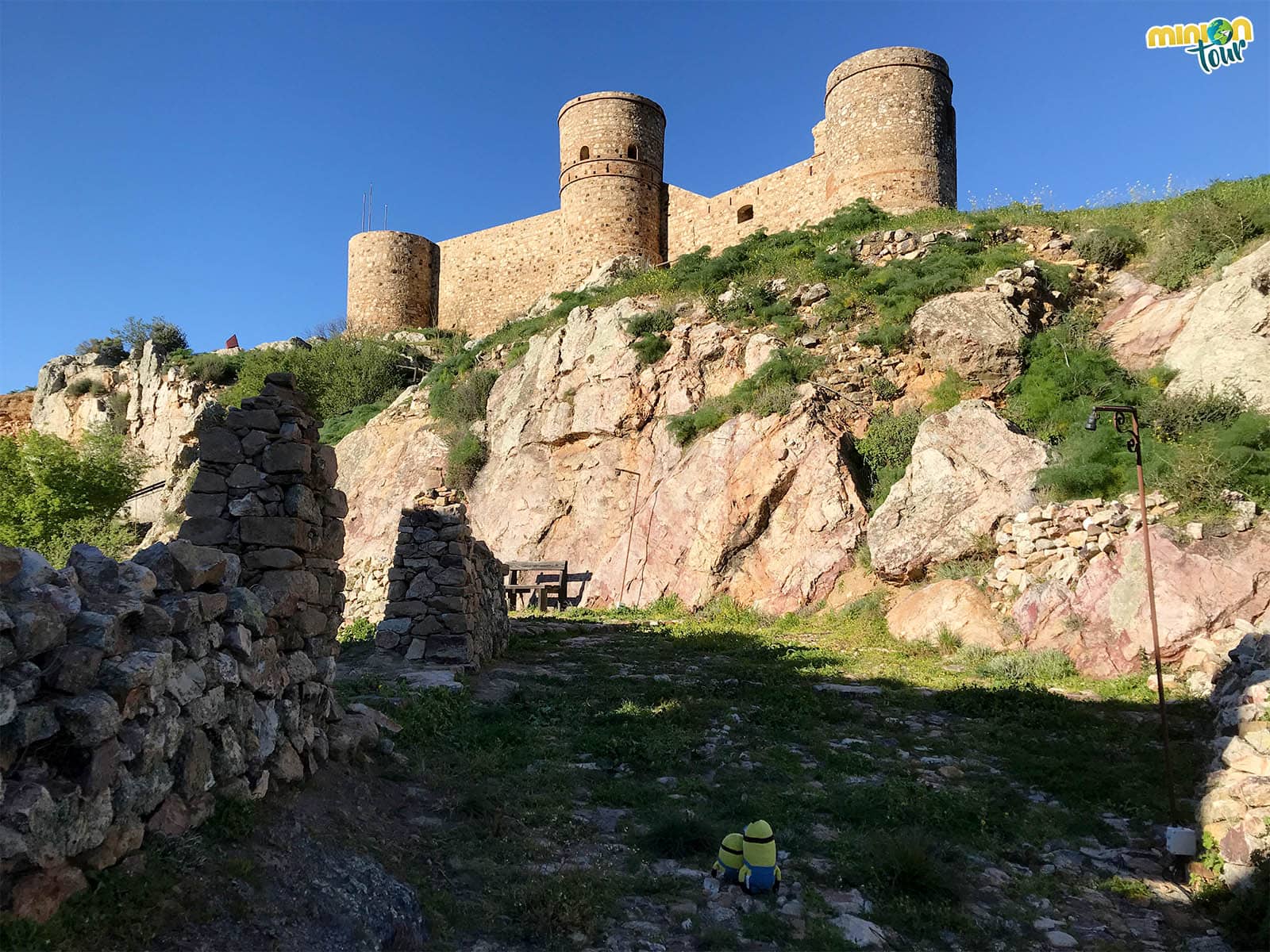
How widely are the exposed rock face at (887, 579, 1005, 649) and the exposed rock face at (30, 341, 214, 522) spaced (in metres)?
25.8

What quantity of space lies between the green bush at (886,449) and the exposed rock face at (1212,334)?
13.3 feet

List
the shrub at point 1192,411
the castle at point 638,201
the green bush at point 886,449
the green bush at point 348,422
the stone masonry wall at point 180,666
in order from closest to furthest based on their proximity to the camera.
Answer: the stone masonry wall at point 180,666
the shrub at point 1192,411
the green bush at point 886,449
the castle at point 638,201
the green bush at point 348,422

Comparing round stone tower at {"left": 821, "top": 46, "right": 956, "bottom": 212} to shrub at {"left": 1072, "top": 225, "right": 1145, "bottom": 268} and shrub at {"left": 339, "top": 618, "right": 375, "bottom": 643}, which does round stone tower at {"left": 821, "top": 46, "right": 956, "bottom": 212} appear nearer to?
shrub at {"left": 1072, "top": 225, "right": 1145, "bottom": 268}

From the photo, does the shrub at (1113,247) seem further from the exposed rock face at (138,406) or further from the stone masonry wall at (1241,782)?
the exposed rock face at (138,406)

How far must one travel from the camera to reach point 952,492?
12711 mm

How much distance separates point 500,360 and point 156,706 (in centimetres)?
2107

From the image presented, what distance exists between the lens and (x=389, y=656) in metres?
9.59

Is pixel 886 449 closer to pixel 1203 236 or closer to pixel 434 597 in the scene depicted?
pixel 1203 236

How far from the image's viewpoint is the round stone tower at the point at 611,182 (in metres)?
28.4

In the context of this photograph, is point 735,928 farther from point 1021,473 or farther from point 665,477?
point 665,477

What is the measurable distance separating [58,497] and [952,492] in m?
25.2

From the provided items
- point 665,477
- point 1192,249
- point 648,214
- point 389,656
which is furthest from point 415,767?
point 648,214

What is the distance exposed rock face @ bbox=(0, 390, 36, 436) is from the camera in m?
37.9

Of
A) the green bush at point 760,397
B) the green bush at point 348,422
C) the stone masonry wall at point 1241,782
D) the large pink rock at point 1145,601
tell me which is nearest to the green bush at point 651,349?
the green bush at point 760,397
